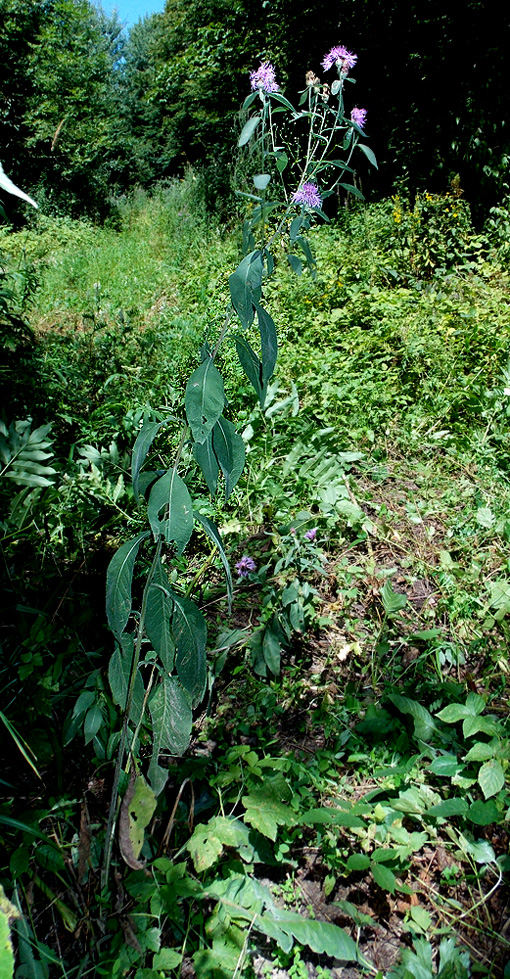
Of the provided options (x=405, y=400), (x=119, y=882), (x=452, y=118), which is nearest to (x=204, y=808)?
(x=119, y=882)

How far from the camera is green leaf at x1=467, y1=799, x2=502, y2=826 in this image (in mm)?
1271

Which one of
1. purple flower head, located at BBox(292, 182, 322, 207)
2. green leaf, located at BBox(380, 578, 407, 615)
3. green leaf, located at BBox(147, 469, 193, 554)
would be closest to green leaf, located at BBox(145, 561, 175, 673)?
green leaf, located at BBox(147, 469, 193, 554)

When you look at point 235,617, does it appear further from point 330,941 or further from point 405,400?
point 405,400

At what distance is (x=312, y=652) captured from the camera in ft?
6.35

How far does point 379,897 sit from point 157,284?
5060mm

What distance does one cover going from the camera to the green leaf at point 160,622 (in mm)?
930

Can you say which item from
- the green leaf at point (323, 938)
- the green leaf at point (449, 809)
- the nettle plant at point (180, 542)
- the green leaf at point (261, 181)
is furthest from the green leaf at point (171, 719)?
the green leaf at point (261, 181)

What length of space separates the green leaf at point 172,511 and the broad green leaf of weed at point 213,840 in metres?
0.72

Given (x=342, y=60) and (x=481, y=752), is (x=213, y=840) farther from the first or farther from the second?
(x=342, y=60)

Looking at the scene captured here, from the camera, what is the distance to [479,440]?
104 inches

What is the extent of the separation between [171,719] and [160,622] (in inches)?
7.6

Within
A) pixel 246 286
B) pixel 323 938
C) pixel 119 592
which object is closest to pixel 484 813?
pixel 323 938

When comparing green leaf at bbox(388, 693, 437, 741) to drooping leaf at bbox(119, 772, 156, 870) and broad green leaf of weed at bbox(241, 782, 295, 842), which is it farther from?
drooping leaf at bbox(119, 772, 156, 870)

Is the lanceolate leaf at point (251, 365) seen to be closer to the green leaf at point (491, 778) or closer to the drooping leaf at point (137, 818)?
the drooping leaf at point (137, 818)
